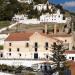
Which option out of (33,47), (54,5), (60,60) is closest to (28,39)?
(33,47)

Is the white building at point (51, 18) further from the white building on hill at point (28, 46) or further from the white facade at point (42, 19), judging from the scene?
the white building on hill at point (28, 46)

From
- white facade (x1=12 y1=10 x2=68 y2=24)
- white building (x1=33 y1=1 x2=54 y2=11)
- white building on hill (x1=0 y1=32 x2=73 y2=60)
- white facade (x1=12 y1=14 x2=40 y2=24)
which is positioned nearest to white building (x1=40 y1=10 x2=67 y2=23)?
white facade (x1=12 y1=10 x2=68 y2=24)

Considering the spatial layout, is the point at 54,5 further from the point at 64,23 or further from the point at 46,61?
the point at 46,61

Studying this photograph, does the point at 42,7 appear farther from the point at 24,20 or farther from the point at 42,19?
the point at 24,20

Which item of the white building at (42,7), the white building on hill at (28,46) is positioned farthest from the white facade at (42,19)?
the white building on hill at (28,46)

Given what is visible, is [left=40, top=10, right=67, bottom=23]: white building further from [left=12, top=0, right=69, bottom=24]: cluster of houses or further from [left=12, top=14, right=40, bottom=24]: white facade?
[left=12, top=14, right=40, bottom=24]: white facade

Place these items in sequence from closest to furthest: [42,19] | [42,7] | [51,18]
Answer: [42,19], [51,18], [42,7]

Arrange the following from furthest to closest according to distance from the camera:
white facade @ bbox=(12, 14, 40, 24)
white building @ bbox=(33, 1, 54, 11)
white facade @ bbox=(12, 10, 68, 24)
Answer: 1. white building @ bbox=(33, 1, 54, 11)
2. white facade @ bbox=(12, 10, 68, 24)
3. white facade @ bbox=(12, 14, 40, 24)

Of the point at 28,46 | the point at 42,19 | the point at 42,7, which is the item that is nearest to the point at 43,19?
the point at 42,19

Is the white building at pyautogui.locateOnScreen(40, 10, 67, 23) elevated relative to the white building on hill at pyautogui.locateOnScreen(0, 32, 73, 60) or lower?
lower

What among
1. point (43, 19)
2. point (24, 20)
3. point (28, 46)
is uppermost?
point (28, 46)

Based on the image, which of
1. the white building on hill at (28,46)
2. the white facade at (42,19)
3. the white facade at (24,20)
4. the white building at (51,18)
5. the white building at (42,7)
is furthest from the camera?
the white building at (42,7)

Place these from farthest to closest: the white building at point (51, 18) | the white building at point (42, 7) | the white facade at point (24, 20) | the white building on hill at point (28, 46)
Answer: the white building at point (42, 7) → the white building at point (51, 18) → the white facade at point (24, 20) → the white building on hill at point (28, 46)

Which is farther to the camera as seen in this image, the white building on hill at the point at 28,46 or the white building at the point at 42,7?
the white building at the point at 42,7
